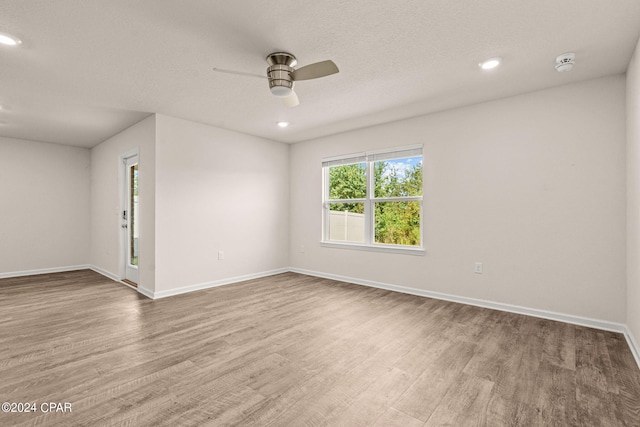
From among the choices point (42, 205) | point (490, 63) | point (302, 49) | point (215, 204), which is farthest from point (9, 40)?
point (42, 205)

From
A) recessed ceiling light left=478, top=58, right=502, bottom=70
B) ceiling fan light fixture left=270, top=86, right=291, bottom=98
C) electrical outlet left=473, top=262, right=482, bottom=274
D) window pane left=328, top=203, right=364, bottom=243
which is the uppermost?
recessed ceiling light left=478, top=58, right=502, bottom=70

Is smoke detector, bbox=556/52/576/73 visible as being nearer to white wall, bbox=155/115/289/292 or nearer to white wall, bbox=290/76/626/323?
white wall, bbox=290/76/626/323

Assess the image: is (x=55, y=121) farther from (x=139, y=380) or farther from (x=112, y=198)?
(x=139, y=380)

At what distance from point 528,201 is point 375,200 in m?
2.00

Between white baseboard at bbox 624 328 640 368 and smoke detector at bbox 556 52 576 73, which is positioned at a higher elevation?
smoke detector at bbox 556 52 576 73

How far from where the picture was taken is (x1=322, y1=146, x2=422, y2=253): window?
436 centimetres

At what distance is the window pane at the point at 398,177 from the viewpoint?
433 cm

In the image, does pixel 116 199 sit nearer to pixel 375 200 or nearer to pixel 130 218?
pixel 130 218

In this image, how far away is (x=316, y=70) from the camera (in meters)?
2.34

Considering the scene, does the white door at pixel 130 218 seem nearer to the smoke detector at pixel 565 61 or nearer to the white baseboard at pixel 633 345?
the smoke detector at pixel 565 61

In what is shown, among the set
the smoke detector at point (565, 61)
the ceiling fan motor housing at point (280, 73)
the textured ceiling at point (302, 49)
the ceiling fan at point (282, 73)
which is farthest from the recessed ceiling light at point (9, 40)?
the smoke detector at point (565, 61)

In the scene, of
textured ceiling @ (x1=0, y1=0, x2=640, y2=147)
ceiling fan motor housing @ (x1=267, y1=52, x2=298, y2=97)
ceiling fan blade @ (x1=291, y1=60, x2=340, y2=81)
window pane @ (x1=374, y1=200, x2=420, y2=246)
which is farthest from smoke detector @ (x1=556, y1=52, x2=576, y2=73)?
ceiling fan motor housing @ (x1=267, y1=52, x2=298, y2=97)

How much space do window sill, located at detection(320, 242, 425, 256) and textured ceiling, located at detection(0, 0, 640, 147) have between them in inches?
74.7

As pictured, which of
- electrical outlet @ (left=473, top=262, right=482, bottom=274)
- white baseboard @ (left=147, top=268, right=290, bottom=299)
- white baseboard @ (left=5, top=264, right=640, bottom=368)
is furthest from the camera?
white baseboard @ (left=147, top=268, right=290, bottom=299)
